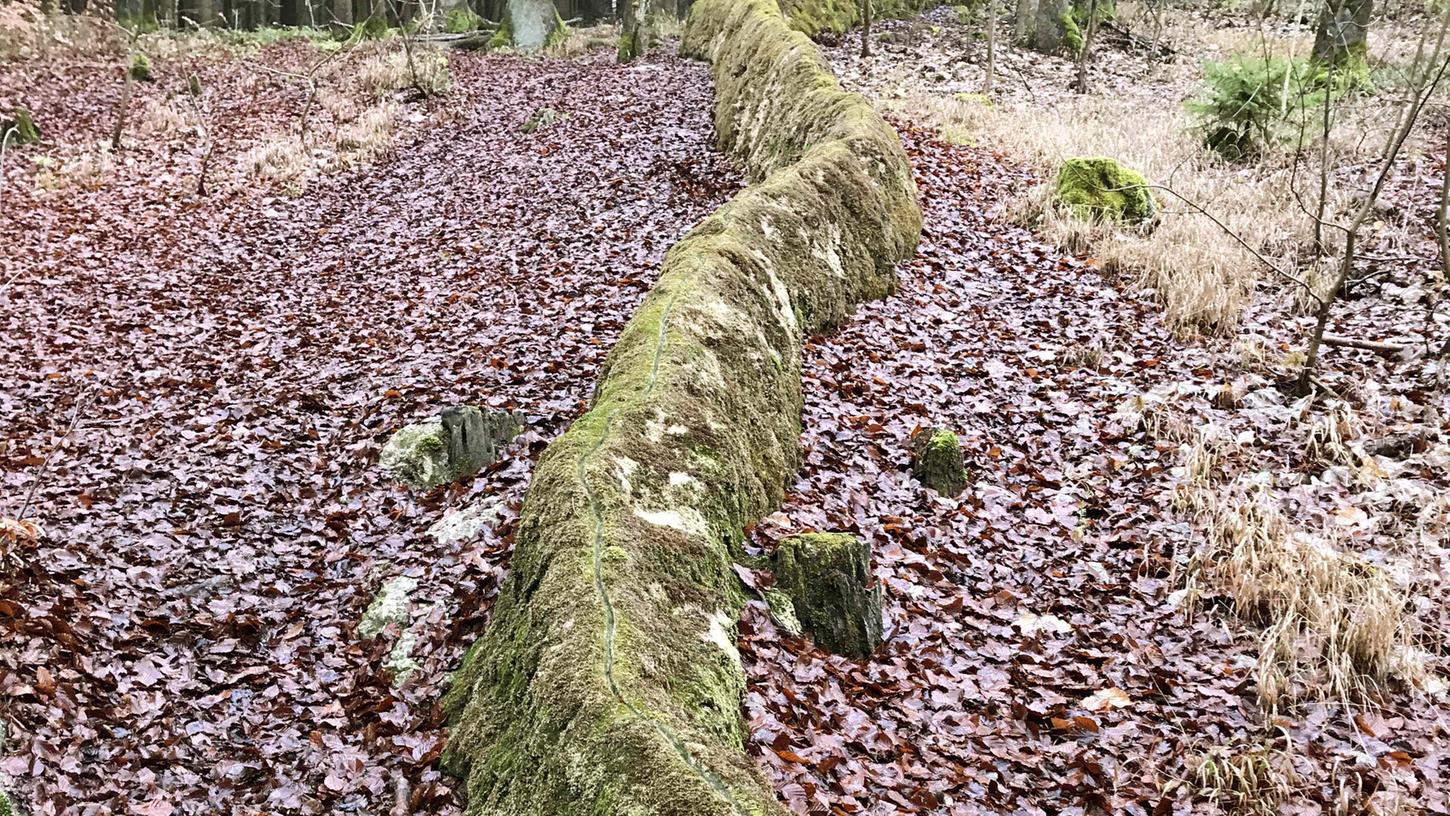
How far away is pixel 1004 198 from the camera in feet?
39.0

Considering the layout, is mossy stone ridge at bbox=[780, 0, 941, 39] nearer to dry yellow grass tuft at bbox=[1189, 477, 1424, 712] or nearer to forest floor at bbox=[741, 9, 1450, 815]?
forest floor at bbox=[741, 9, 1450, 815]

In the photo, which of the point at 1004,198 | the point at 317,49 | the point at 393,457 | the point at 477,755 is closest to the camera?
the point at 477,755

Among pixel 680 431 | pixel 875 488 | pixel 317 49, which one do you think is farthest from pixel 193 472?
pixel 317 49

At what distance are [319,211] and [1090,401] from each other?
445 inches

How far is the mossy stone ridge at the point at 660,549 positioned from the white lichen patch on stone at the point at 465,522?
108cm

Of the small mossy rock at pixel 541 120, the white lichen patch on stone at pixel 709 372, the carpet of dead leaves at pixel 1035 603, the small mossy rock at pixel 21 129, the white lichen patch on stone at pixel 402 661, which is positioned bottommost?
the white lichen patch on stone at pixel 402 661

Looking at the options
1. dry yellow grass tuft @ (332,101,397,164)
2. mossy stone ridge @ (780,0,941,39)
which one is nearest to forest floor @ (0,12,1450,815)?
dry yellow grass tuft @ (332,101,397,164)

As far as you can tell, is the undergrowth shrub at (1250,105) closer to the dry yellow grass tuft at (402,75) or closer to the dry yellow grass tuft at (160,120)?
the dry yellow grass tuft at (402,75)

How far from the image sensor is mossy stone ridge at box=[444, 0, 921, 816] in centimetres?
300

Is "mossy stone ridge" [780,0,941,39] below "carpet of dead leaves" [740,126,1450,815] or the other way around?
the other way around

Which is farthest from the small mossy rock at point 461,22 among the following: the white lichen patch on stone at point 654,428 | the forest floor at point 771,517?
the white lichen patch on stone at point 654,428

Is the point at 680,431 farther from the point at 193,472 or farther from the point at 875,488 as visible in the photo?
the point at 193,472

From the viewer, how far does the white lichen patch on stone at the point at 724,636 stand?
4077 millimetres

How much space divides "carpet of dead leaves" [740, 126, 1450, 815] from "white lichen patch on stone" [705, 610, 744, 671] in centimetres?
15
